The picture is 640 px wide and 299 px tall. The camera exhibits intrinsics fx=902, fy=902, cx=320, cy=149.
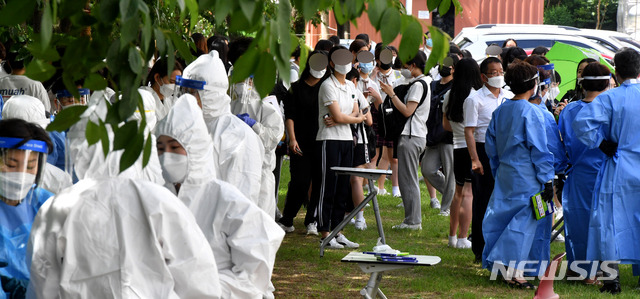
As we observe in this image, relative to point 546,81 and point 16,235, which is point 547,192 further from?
point 16,235

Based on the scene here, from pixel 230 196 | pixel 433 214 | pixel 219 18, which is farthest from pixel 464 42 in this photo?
pixel 219 18

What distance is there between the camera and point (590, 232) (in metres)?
6.79

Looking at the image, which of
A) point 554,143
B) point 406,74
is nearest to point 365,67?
point 406,74

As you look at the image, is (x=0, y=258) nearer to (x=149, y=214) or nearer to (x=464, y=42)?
(x=149, y=214)

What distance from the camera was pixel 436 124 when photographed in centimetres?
943

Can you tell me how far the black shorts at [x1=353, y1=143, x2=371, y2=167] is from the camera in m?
9.26

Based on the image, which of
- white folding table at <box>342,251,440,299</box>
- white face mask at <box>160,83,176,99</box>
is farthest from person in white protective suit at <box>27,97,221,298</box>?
white face mask at <box>160,83,176,99</box>

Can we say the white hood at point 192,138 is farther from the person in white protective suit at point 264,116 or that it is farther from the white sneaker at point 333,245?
the white sneaker at point 333,245

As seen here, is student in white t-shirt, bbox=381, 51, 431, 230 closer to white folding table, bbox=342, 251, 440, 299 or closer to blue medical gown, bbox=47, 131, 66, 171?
white folding table, bbox=342, 251, 440, 299

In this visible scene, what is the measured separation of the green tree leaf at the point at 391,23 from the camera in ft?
7.57

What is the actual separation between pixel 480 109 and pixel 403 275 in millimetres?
1588

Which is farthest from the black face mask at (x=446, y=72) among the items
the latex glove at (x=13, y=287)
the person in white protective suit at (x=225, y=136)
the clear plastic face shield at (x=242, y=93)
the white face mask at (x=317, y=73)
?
the latex glove at (x=13, y=287)

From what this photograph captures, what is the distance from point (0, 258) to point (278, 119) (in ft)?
12.9

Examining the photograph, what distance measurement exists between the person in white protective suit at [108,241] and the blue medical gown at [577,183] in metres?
4.42
